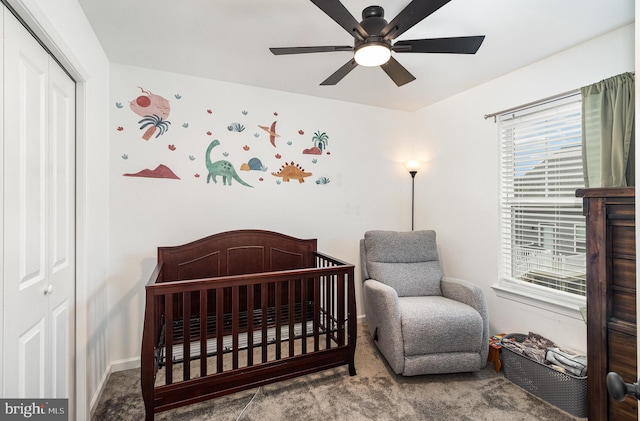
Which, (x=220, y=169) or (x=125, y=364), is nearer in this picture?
(x=125, y=364)

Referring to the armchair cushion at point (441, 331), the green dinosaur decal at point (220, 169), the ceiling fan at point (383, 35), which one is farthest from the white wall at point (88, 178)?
the armchair cushion at point (441, 331)

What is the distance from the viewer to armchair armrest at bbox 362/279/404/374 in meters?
2.05

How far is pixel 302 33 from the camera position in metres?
1.91

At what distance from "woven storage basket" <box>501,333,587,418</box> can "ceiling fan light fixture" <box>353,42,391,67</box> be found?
2234mm

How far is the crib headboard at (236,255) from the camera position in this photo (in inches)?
93.1

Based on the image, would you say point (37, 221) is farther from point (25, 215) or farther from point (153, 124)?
point (153, 124)

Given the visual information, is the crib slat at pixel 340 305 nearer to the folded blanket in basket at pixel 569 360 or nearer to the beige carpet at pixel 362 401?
the beige carpet at pixel 362 401

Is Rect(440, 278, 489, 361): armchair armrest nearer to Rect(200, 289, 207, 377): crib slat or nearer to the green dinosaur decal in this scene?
Rect(200, 289, 207, 377): crib slat

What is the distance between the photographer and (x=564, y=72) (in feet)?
6.94

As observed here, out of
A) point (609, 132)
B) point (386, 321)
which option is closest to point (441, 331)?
point (386, 321)

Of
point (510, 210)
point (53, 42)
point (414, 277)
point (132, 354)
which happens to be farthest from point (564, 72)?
point (132, 354)

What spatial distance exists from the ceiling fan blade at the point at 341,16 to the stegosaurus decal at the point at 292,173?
1559 millimetres

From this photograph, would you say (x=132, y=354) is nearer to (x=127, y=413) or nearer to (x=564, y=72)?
(x=127, y=413)

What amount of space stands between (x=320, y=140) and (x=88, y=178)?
2.02 m
